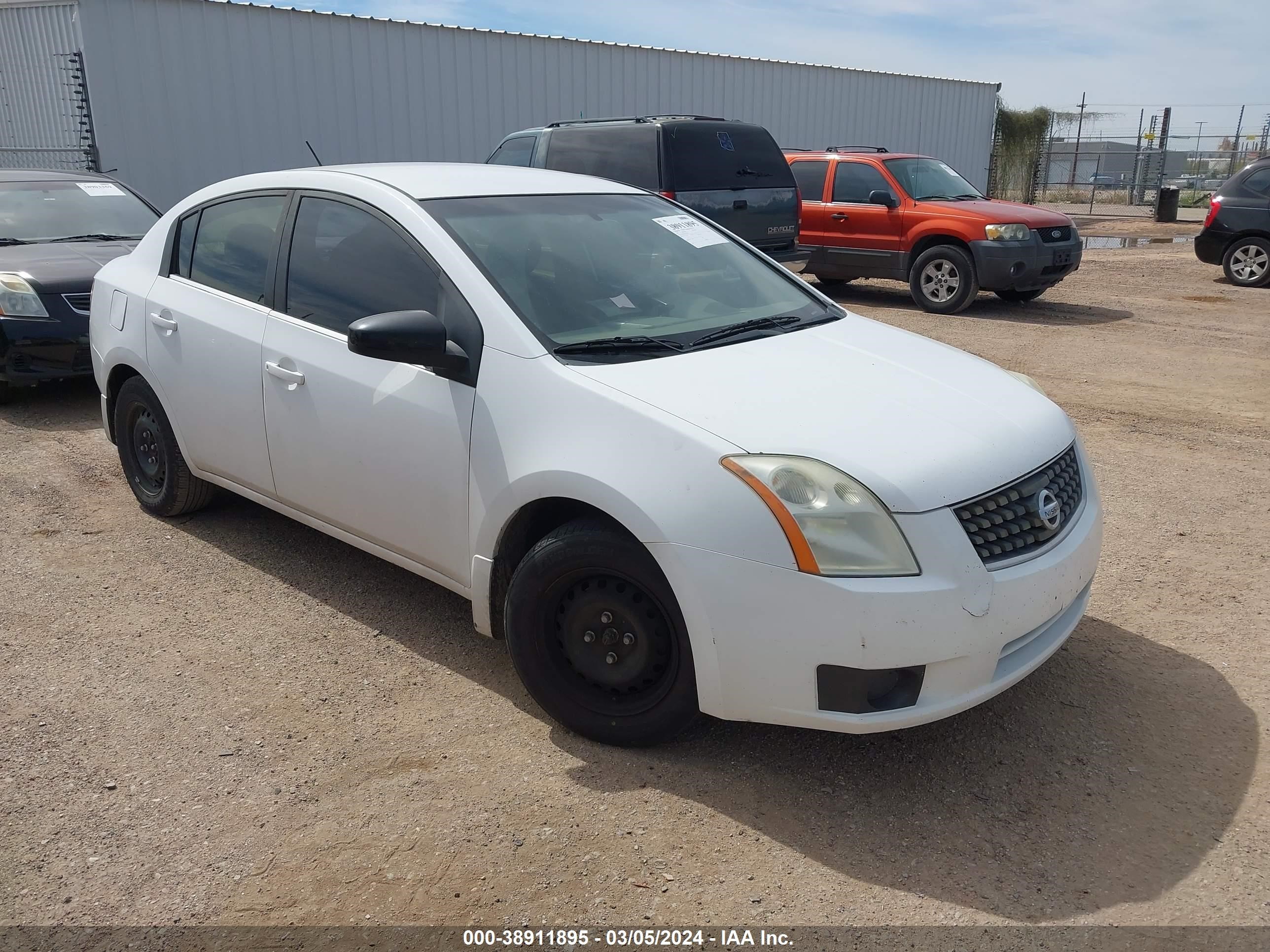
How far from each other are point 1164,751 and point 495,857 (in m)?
2.03

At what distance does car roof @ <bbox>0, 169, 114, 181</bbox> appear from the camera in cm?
834

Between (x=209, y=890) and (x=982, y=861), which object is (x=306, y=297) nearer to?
(x=209, y=890)

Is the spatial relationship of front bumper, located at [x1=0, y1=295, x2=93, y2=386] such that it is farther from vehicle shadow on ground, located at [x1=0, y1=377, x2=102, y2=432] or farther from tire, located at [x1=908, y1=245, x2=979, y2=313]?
tire, located at [x1=908, y1=245, x2=979, y2=313]

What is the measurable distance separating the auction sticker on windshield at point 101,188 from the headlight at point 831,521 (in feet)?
25.6

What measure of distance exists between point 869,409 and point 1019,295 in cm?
1032

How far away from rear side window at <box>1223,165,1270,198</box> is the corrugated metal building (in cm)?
964

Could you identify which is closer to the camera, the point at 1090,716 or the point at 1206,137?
the point at 1090,716

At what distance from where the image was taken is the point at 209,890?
2.60 meters

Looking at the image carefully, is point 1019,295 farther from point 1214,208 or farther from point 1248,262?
point 1248,262

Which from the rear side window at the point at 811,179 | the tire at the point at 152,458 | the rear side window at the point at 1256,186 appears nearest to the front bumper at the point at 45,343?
the tire at the point at 152,458

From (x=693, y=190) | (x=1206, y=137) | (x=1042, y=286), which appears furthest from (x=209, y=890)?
(x=1206, y=137)

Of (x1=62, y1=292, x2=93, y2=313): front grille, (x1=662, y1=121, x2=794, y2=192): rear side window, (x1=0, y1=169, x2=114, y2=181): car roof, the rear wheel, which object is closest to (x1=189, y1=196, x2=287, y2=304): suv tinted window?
(x1=62, y1=292, x2=93, y2=313): front grille

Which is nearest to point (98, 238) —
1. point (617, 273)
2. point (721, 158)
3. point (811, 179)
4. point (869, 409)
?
point (721, 158)

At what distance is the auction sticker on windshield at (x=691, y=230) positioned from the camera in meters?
4.18
